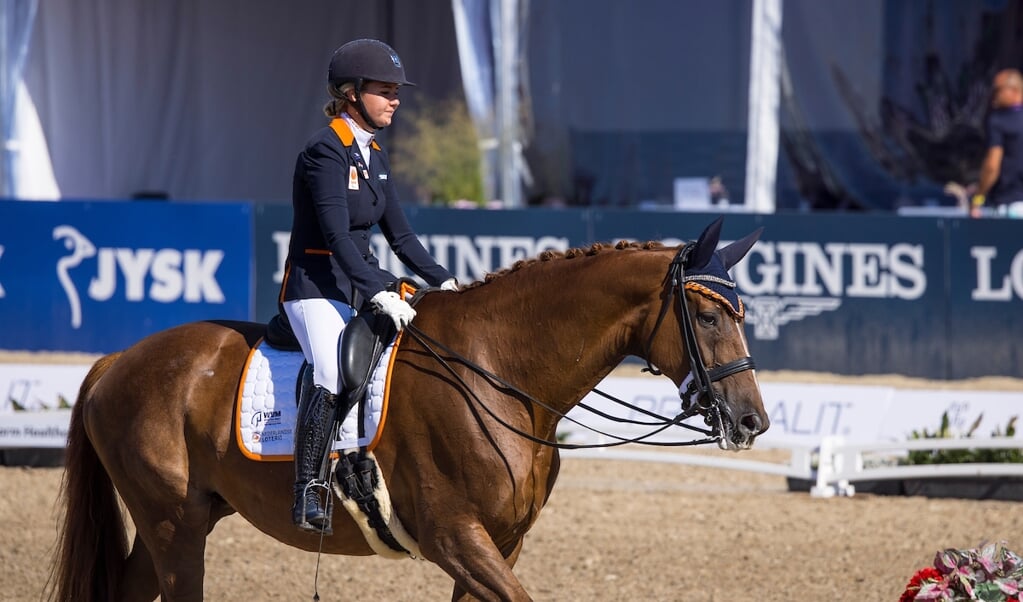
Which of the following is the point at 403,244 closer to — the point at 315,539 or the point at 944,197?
the point at 315,539

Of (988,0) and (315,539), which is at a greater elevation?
(988,0)

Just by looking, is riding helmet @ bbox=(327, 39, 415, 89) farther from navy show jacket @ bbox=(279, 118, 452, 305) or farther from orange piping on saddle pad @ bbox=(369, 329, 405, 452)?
orange piping on saddle pad @ bbox=(369, 329, 405, 452)

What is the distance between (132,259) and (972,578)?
925 cm

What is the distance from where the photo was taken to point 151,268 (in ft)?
38.4

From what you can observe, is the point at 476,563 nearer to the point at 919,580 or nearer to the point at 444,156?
the point at 919,580

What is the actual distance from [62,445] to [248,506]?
16.2 ft

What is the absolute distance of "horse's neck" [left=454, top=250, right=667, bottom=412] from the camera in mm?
4219

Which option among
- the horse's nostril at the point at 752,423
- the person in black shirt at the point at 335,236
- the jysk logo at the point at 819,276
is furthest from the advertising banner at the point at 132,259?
the horse's nostril at the point at 752,423

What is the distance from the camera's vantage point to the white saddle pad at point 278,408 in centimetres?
435

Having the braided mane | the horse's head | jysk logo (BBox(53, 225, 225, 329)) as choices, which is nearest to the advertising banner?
jysk logo (BBox(53, 225, 225, 329))

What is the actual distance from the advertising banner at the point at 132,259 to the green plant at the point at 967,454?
6.29 m

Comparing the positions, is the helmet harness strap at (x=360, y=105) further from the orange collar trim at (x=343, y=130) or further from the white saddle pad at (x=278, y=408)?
the white saddle pad at (x=278, y=408)

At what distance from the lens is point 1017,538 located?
7133 mm

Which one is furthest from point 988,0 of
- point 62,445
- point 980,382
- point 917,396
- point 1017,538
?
point 62,445
